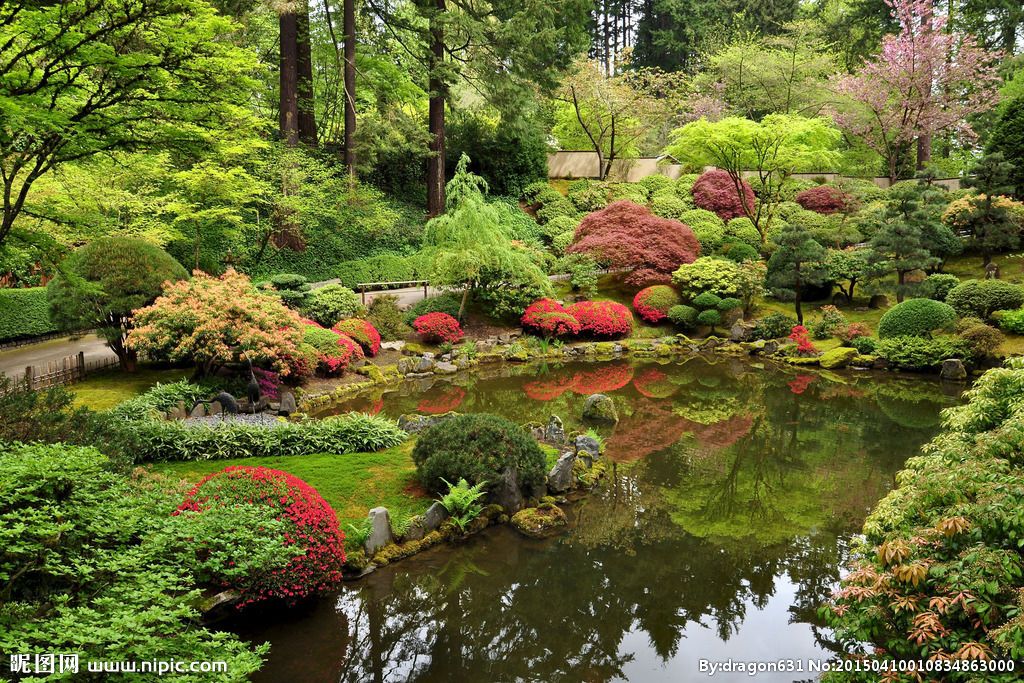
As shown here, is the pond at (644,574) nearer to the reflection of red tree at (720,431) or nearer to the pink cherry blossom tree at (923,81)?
the reflection of red tree at (720,431)

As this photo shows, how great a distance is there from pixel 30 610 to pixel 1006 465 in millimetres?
5805

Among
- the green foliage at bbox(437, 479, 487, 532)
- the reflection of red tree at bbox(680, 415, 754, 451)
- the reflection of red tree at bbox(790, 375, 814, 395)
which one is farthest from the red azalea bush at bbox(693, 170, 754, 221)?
the green foliage at bbox(437, 479, 487, 532)

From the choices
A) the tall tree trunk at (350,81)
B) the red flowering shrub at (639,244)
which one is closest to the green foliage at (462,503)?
the red flowering shrub at (639,244)

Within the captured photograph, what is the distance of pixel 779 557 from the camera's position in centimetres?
695

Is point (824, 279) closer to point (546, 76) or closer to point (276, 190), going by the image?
point (546, 76)

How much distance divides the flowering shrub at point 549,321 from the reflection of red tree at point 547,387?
310cm

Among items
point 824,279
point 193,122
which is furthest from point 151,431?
point 824,279

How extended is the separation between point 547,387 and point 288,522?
936 centimetres

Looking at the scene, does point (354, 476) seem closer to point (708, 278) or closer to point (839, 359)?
point (839, 359)

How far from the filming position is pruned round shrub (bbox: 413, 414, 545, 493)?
796 cm

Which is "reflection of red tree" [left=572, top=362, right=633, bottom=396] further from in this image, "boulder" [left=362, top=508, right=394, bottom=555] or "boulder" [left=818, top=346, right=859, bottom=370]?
"boulder" [left=362, top=508, right=394, bottom=555]

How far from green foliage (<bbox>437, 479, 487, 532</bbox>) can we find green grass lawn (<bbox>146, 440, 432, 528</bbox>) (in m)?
0.44

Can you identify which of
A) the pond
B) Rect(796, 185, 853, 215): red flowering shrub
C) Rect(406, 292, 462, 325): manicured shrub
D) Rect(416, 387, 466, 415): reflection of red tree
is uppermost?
Rect(796, 185, 853, 215): red flowering shrub

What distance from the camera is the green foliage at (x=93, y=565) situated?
356 cm
